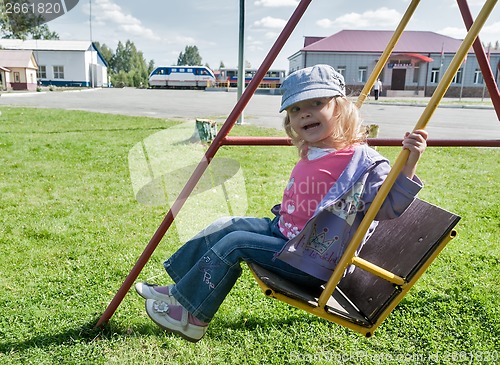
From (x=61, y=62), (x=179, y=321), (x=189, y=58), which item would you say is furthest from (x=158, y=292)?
(x=189, y=58)

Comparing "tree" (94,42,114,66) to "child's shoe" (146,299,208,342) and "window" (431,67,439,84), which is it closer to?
"window" (431,67,439,84)

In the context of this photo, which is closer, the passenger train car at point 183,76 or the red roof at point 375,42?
the red roof at point 375,42

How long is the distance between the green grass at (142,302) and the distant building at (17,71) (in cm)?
3898

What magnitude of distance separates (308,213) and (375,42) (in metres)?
27.7

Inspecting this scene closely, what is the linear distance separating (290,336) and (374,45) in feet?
89.4

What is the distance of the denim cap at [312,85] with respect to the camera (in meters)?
1.71

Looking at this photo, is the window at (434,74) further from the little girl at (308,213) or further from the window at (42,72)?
the window at (42,72)

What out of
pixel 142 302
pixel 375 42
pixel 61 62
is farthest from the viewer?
pixel 61 62

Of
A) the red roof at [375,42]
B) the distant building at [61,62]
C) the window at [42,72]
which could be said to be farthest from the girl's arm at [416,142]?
A: the window at [42,72]

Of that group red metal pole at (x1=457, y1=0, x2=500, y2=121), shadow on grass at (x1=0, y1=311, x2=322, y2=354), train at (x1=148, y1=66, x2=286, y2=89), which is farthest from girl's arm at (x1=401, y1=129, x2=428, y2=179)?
train at (x1=148, y1=66, x2=286, y2=89)

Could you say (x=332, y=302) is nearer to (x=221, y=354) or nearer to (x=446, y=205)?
(x=221, y=354)

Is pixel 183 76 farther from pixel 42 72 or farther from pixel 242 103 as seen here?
pixel 242 103

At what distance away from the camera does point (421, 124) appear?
1.44 metres

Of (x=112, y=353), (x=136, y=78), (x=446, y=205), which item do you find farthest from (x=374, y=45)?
(x=136, y=78)
